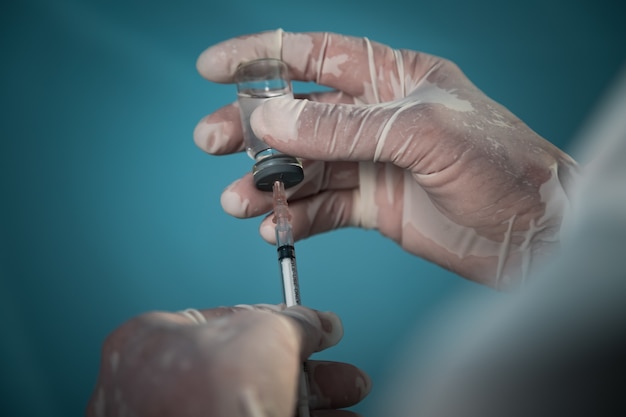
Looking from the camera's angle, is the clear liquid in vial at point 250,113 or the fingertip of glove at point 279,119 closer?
the fingertip of glove at point 279,119

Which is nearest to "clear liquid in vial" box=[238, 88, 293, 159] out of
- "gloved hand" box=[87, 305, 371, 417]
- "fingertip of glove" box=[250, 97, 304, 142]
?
"fingertip of glove" box=[250, 97, 304, 142]

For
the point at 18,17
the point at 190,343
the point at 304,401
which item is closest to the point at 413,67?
the point at 304,401

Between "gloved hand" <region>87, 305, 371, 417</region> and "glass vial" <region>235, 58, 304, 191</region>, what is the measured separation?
50cm

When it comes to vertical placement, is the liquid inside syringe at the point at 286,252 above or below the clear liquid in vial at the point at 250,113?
below

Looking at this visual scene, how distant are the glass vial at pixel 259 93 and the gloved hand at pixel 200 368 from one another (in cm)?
50

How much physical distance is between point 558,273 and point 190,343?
56cm

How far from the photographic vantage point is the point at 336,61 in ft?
4.71

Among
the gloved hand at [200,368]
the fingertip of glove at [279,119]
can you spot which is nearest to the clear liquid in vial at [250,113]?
the fingertip of glove at [279,119]

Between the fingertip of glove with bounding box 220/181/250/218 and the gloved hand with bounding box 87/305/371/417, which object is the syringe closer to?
the fingertip of glove with bounding box 220/181/250/218

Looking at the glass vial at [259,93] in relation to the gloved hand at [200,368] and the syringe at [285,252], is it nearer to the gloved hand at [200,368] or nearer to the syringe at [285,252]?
the syringe at [285,252]

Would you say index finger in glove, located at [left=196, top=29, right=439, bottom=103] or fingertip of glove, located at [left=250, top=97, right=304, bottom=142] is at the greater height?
index finger in glove, located at [left=196, top=29, right=439, bottom=103]

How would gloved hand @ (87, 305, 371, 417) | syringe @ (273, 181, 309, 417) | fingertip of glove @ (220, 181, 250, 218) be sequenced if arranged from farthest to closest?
fingertip of glove @ (220, 181, 250, 218), syringe @ (273, 181, 309, 417), gloved hand @ (87, 305, 371, 417)

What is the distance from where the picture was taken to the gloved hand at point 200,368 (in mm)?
665

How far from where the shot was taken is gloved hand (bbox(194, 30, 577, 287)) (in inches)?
46.5
